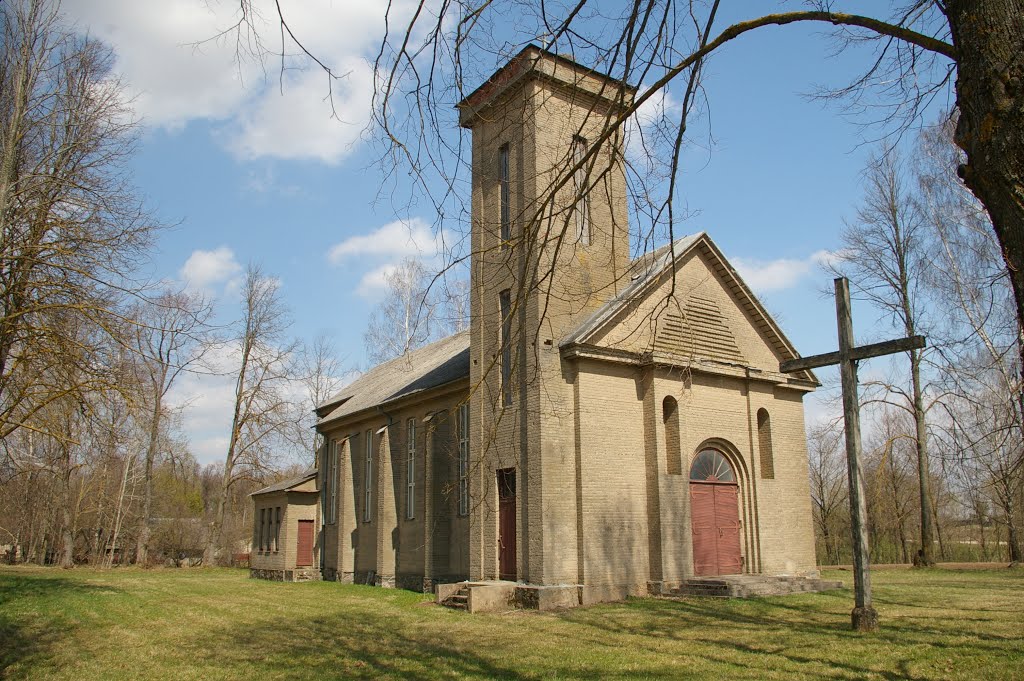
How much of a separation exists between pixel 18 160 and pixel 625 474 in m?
14.9

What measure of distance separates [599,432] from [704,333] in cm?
481

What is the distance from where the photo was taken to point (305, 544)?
33.8m

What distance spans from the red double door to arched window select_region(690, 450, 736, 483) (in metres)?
0.16

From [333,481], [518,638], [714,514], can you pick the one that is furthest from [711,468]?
[333,481]

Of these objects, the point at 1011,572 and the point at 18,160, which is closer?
the point at 18,160

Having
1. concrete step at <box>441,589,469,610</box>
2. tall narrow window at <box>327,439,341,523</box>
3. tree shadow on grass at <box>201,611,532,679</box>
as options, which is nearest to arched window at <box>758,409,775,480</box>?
concrete step at <box>441,589,469,610</box>

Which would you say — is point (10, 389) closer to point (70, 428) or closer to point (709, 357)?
point (70, 428)

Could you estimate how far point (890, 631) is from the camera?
12.7 meters

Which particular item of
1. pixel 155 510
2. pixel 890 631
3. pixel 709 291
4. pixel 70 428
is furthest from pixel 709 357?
pixel 155 510

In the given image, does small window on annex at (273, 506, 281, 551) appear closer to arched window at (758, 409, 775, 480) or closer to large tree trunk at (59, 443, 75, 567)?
large tree trunk at (59, 443, 75, 567)

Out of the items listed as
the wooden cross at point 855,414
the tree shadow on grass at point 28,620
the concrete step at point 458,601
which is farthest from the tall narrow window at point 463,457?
the wooden cross at point 855,414

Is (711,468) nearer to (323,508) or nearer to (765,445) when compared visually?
(765,445)

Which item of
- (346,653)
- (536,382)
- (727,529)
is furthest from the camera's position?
(727,529)

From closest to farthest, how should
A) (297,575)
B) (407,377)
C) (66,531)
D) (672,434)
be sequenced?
(672,434)
(407,377)
(297,575)
(66,531)
